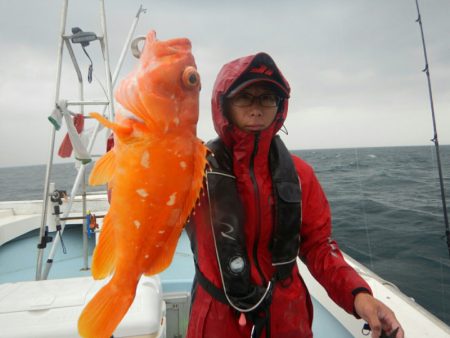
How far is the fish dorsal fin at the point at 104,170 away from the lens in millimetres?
1490

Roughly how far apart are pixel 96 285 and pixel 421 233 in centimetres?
1036

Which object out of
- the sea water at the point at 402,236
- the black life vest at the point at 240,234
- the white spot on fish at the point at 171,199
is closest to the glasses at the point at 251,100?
the black life vest at the point at 240,234

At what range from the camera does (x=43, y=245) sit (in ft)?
12.1

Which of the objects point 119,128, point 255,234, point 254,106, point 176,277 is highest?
point 254,106

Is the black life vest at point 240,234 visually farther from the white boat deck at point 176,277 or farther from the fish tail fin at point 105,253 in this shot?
the white boat deck at point 176,277

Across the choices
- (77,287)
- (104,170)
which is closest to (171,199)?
(104,170)

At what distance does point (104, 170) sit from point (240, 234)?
895mm

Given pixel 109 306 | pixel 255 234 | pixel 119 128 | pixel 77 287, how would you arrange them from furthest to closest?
pixel 77 287 → pixel 255 234 → pixel 109 306 → pixel 119 128

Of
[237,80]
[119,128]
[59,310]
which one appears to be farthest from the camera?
[59,310]

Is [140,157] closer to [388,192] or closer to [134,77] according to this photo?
[134,77]

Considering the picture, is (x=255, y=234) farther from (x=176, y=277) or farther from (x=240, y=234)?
(x=176, y=277)

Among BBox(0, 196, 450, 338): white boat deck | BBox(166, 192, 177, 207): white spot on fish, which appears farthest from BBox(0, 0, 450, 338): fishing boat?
BBox(166, 192, 177, 207): white spot on fish

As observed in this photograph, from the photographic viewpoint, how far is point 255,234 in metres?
1.97

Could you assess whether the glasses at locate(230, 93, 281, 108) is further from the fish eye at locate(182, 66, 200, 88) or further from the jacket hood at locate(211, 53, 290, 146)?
the fish eye at locate(182, 66, 200, 88)
